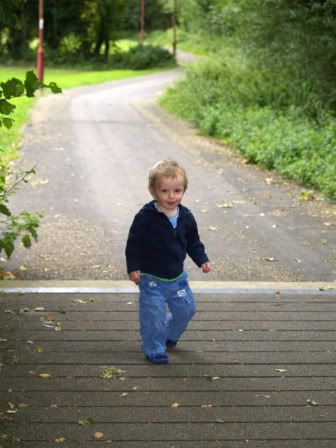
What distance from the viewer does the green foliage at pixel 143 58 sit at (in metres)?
59.6

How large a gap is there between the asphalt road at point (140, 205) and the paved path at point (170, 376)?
170 cm

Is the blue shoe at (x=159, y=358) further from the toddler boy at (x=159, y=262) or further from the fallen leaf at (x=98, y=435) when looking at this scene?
the fallen leaf at (x=98, y=435)

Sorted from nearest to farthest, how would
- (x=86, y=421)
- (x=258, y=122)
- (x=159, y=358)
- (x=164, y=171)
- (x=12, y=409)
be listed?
(x=86, y=421), (x=12, y=409), (x=164, y=171), (x=159, y=358), (x=258, y=122)

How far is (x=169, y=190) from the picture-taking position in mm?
5625

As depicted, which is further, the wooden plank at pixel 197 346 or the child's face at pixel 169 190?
the wooden plank at pixel 197 346

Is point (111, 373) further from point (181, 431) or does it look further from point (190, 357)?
point (181, 431)

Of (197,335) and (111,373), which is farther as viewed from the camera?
(197,335)

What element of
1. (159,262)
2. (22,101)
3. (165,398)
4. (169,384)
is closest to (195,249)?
(159,262)

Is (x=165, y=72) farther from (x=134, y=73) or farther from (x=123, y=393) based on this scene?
(x=123, y=393)

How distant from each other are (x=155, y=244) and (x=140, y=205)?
719 centimetres

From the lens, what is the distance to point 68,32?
204 ft

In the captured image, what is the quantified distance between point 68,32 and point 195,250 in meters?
58.4

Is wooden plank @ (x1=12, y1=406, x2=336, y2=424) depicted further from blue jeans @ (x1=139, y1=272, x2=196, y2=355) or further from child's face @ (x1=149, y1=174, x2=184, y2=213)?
child's face @ (x1=149, y1=174, x2=184, y2=213)

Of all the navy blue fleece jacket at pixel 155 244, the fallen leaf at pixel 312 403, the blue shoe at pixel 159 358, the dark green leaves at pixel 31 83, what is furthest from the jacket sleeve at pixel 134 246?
the fallen leaf at pixel 312 403
